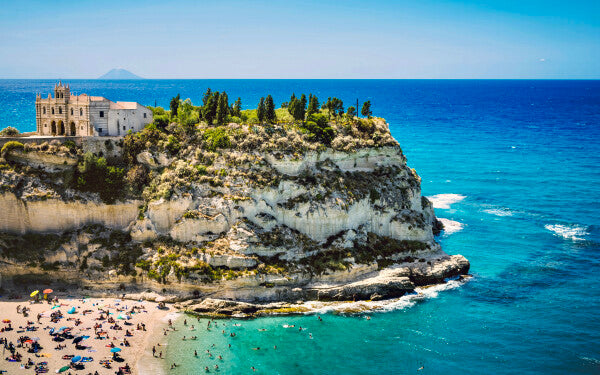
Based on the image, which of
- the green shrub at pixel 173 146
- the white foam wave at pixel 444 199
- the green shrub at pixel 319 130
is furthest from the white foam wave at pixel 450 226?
the green shrub at pixel 173 146

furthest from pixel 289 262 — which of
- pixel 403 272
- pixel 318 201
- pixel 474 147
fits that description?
pixel 474 147

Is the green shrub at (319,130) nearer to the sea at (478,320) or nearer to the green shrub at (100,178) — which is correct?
the sea at (478,320)

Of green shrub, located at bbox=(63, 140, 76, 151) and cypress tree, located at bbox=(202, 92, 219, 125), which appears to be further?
cypress tree, located at bbox=(202, 92, 219, 125)

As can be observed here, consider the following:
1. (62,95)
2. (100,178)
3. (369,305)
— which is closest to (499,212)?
(369,305)

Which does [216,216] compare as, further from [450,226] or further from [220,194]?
[450,226]

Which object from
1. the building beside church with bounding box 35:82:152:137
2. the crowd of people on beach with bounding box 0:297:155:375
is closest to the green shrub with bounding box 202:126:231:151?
the building beside church with bounding box 35:82:152:137

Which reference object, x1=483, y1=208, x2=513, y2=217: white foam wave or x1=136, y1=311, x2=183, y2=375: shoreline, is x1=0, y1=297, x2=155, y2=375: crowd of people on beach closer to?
x1=136, y1=311, x2=183, y2=375: shoreline
